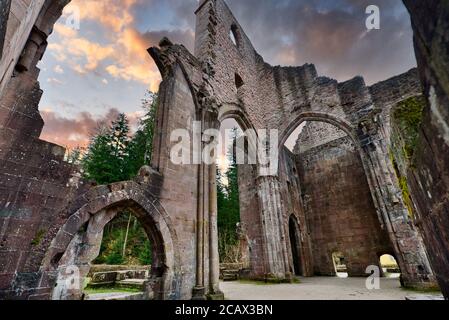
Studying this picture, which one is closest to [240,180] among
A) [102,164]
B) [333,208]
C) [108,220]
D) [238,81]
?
[238,81]

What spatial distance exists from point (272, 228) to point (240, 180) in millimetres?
3434

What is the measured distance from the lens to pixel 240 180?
1219 cm

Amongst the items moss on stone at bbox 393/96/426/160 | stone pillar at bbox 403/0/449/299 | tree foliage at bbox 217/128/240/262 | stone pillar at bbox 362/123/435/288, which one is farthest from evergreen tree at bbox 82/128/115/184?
stone pillar at bbox 403/0/449/299

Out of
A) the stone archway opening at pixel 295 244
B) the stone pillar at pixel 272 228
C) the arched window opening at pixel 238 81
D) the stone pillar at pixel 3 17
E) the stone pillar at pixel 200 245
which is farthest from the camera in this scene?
the stone archway opening at pixel 295 244

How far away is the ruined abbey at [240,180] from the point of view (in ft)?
6.04

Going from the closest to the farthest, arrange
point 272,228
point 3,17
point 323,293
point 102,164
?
point 3,17 → point 323,293 → point 272,228 → point 102,164

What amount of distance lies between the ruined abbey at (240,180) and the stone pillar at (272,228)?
51 millimetres

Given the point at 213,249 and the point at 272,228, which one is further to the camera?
the point at 272,228

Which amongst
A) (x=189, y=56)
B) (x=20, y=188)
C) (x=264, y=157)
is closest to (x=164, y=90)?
(x=189, y=56)

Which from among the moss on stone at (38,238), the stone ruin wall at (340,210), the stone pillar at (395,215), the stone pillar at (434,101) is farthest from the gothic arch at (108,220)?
the stone ruin wall at (340,210)

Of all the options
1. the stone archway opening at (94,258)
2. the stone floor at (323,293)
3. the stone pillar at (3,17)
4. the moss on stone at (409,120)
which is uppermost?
the moss on stone at (409,120)

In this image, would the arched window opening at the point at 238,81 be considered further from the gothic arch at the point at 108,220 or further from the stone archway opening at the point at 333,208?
the gothic arch at the point at 108,220

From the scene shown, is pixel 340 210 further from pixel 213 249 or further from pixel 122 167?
pixel 122 167
